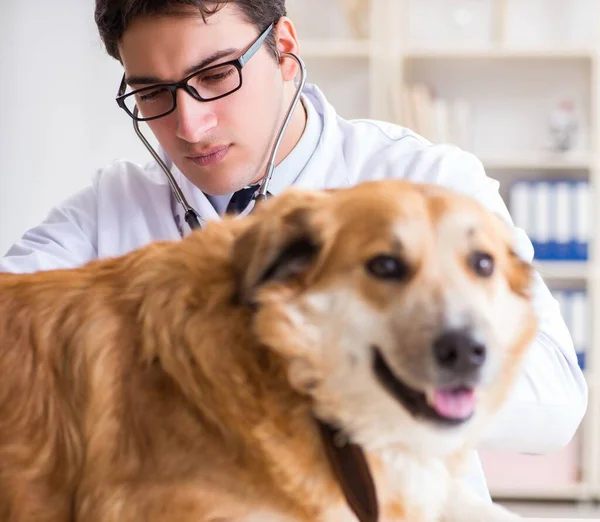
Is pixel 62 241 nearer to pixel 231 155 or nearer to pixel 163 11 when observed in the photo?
pixel 231 155

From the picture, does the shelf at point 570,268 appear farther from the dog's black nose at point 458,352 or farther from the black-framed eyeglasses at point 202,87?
the dog's black nose at point 458,352

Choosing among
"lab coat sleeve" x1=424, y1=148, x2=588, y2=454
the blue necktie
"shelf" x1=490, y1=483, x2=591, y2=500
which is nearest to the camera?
"lab coat sleeve" x1=424, y1=148, x2=588, y2=454

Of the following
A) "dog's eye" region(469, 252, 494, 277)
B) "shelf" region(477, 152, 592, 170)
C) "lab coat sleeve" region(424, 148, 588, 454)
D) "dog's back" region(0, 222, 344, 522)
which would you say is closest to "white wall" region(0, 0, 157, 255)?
"shelf" region(477, 152, 592, 170)

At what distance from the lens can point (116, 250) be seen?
1.72 meters

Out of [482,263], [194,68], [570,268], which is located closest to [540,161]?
[570,268]

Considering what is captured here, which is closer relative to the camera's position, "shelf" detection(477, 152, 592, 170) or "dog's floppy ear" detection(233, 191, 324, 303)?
"dog's floppy ear" detection(233, 191, 324, 303)

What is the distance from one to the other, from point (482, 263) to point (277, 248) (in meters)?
0.21

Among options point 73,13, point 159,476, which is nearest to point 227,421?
point 159,476

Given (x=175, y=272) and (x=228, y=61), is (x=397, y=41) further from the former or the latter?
(x=175, y=272)

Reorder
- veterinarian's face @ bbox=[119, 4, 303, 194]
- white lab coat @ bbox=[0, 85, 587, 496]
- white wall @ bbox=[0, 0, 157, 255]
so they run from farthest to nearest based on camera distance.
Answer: white wall @ bbox=[0, 0, 157, 255], white lab coat @ bbox=[0, 85, 587, 496], veterinarian's face @ bbox=[119, 4, 303, 194]

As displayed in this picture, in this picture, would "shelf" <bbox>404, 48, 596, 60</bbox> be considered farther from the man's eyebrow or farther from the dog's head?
the dog's head

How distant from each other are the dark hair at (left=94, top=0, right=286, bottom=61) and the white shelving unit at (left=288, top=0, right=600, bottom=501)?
265 centimetres

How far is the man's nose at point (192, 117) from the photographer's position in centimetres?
146

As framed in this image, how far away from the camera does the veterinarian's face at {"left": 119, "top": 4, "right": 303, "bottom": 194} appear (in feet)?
4.71
